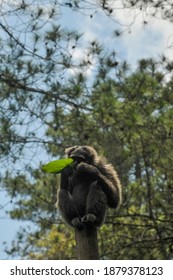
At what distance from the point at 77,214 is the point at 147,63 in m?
4.23

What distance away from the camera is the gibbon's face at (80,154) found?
392cm

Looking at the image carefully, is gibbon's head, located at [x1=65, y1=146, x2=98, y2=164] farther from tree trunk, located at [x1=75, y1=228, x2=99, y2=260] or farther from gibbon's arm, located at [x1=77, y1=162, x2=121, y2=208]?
tree trunk, located at [x1=75, y1=228, x2=99, y2=260]

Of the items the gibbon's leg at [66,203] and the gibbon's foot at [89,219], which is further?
the gibbon's leg at [66,203]

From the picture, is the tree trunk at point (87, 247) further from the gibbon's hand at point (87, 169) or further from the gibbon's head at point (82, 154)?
the gibbon's head at point (82, 154)

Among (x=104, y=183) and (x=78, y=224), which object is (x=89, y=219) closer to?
(x=78, y=224)

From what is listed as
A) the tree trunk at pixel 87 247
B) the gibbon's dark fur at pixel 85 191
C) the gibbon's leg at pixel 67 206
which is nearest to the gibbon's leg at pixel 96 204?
the gibbon's dark fur at pixel 85 191

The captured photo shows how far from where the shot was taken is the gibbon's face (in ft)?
12.9

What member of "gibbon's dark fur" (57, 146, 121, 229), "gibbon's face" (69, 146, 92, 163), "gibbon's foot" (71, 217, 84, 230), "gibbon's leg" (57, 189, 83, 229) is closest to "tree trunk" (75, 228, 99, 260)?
"gibbon's foot" (71, 217, 84, 230)

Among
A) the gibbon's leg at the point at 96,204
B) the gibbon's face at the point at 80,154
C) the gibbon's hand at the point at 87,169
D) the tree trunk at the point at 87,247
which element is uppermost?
the gibbon's face at the point at 80,154

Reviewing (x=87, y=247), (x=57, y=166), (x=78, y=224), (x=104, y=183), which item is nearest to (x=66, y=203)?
(x=104, y=183)

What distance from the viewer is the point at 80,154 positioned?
3.95 m

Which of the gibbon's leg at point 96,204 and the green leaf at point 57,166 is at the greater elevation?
the green leaf at point 57,166

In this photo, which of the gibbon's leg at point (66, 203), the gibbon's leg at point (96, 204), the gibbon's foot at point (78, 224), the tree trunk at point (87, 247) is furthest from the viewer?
the gibbon's leg at point (66, 203)

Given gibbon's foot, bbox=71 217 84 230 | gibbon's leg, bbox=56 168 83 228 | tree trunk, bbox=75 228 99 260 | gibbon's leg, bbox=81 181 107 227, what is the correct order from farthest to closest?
1. gibbon's leg, bbox=56 168 83 228
2. gibbon's leg, bbox=81 181 107 227
3. gibbon's foot, bbox=71 217 84 230
4. tree trunk, bbox=75 228 99 260
